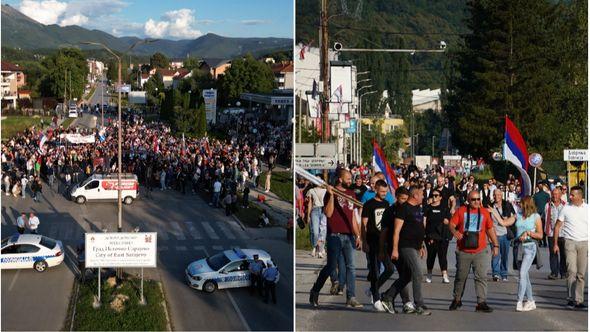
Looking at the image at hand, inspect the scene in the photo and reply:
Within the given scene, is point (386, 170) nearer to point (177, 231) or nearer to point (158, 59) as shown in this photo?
point (177, 231)

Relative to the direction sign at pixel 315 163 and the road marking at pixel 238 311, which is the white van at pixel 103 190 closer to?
the road marking at pixel 238 311

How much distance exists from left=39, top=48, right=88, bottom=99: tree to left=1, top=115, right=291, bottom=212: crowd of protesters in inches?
419

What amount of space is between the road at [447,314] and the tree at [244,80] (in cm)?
3787

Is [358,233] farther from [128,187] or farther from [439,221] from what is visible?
[128,187]

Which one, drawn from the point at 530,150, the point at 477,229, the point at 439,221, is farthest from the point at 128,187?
the point at 530,150

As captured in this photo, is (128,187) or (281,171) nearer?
(128,187)

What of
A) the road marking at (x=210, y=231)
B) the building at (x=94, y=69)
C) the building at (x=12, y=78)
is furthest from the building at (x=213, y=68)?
the road marking at (x=210, y=231)

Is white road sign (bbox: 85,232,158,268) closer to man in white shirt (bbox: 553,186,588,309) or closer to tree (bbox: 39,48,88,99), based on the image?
man in white shirt (bbox: 553,186,588,309)

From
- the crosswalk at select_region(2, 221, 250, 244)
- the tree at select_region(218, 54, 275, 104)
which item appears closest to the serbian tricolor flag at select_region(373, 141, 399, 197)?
the crosswalk at select_region(2, 221, 250, 244)

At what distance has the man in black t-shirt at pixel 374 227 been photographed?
7.86 meters

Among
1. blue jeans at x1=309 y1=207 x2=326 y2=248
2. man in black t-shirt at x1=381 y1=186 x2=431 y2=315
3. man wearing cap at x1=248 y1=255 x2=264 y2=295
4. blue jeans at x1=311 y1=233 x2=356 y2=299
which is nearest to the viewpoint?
man in black t-shirt at x1=381 y1=186 x2=431 y2=315

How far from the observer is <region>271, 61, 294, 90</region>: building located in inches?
2091

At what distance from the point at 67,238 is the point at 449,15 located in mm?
155212

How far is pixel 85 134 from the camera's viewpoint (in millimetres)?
35562
